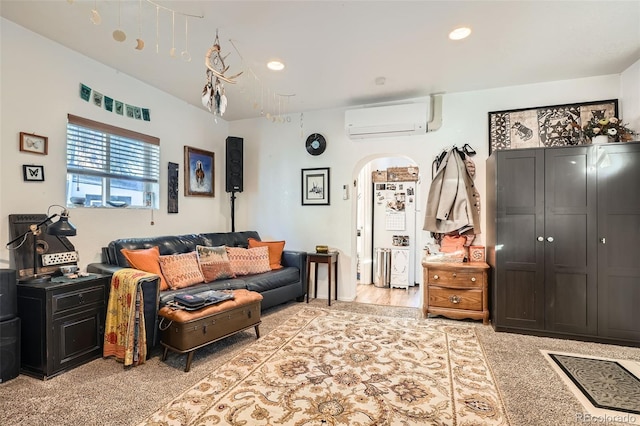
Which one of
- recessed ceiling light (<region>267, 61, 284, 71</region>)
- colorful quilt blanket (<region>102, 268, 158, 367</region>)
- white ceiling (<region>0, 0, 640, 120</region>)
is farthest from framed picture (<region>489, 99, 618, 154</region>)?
colorful quilt blanket (<region>102, 268, 158, 367</region>)

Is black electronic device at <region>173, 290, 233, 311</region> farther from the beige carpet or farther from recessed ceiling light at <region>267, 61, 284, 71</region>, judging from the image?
recessed ceiling light at <region>267, 61, 284, 71</region>

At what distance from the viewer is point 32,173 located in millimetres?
2686

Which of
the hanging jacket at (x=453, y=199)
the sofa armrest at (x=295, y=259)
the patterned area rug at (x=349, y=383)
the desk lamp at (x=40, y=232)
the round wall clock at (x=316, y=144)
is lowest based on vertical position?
the patterned area rug at (x=349, y=383)

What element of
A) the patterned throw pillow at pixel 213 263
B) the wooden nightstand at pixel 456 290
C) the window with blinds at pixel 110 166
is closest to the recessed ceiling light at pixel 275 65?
the window with blinds at pixel 110 166

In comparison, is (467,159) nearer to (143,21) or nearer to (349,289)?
(349,289)

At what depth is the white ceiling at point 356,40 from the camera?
2316mm

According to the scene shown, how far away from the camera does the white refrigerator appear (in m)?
5.40

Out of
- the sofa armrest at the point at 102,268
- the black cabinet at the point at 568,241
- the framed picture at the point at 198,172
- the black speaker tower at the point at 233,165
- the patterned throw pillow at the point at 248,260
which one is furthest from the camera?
the black speaker tower at the point at 233,165

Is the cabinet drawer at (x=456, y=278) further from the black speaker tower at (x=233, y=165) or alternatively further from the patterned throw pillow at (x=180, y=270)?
the black speaker tower at (x=233, y=165)

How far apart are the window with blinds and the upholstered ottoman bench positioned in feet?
5.01

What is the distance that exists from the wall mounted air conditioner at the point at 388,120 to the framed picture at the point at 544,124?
0.82m

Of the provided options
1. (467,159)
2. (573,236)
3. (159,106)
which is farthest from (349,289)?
(159,106)

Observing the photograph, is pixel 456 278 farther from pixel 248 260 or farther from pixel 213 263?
pixel 213 263

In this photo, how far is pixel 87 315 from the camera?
8.27 ft
